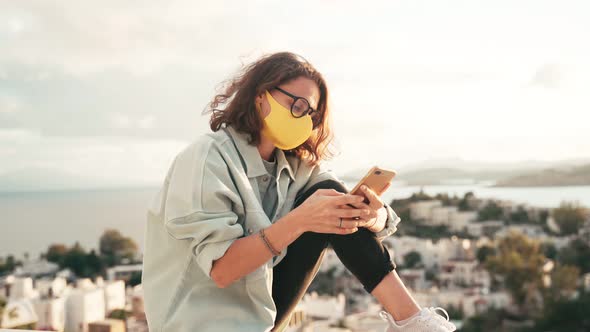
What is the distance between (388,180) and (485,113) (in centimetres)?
3480

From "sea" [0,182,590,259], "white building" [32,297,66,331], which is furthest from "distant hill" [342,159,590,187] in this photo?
"white building" [32,297,66,331]

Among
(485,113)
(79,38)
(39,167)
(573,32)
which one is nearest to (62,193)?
(39,167)

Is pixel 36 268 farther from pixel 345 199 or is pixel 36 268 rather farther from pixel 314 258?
pixel 345 199

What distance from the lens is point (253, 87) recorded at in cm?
120

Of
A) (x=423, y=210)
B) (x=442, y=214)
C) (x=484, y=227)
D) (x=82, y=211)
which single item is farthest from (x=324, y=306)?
(x=82, y=211)

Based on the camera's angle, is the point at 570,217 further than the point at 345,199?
Yes

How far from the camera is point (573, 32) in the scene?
3084 cm

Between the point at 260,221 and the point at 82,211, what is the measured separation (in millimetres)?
26969

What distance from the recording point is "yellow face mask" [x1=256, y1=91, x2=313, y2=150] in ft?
3.89

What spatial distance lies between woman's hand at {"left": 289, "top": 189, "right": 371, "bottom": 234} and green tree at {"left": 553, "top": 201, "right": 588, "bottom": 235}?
68.5ft

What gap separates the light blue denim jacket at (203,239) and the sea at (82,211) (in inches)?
640

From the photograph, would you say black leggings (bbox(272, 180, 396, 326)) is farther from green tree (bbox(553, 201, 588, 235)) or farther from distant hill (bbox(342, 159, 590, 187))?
green tree (bbox(553, 201, 588, 235))

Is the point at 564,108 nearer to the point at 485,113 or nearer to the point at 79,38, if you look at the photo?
the point at 485,113

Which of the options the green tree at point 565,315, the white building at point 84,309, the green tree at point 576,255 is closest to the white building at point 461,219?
the green tree at point 576,255
